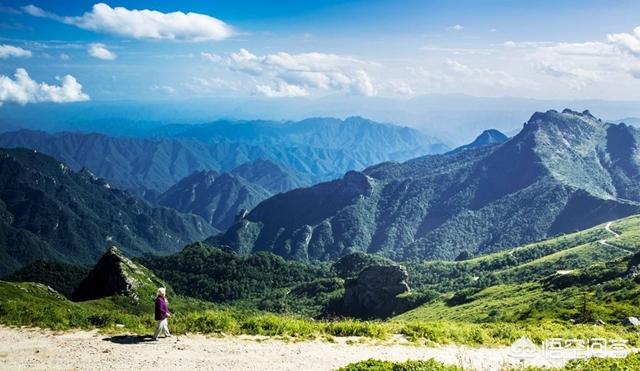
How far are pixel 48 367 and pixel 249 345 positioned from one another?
1087 cm

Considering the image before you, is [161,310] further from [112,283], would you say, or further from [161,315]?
[112,283]

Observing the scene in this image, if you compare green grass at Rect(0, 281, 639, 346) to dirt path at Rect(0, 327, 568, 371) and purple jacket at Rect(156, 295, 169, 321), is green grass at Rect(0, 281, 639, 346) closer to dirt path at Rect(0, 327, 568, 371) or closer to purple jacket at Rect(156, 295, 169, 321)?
dirt path at Rect(0, 327, 568, 371)

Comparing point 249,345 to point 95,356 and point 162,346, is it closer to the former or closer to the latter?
point 162,346

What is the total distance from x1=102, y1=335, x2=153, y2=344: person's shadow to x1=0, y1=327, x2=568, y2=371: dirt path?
0.19ft

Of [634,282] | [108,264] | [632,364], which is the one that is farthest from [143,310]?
[632,364]

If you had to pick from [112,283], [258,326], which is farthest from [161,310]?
[112,283]

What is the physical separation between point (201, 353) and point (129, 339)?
5.33 metres

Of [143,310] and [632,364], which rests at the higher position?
[632,364]

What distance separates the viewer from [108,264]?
598 ft

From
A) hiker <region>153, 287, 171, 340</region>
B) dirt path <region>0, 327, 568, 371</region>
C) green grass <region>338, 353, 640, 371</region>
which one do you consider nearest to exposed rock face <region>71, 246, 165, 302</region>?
dirt path <region>0, 327, 568, 371</region>

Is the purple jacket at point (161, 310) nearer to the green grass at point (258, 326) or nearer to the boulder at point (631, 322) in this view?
the green grass at point (258, 326)

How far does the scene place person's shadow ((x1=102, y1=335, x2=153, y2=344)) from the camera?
98.1 ft

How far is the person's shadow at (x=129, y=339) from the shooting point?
29.9 meters

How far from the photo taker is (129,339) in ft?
99.7
